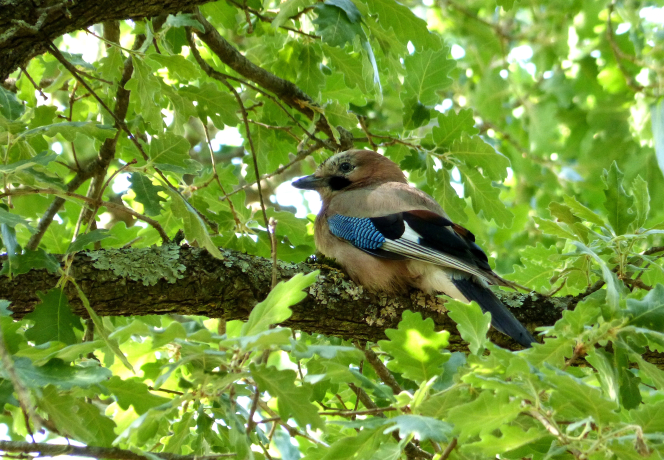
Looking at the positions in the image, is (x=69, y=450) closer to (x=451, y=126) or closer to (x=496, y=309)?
(x=496, y=309)

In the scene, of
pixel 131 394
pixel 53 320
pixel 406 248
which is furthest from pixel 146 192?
pixel 406 248

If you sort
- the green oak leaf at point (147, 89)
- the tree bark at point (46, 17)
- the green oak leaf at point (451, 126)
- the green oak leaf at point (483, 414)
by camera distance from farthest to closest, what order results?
1. the green oak leaf at point (451, 126)
2. the green oak leaf at point (147, 89)
3. the tree bark at point (46, 17)
4. the green oak leaf at point (483, 414)

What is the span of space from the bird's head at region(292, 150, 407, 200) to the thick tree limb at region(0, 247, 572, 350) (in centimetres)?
123

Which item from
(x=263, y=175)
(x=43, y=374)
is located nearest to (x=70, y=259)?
(x=43, y=374)

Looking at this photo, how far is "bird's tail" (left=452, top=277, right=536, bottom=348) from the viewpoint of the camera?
9.25 ft

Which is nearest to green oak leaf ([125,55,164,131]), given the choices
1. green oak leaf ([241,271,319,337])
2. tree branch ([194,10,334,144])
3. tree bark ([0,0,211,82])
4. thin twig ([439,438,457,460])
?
tree bark ([0,0,211,82])

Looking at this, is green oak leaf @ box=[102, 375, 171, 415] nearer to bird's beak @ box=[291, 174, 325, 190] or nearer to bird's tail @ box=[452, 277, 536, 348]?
bird's tail @ box=[452, 277, 536, 348]

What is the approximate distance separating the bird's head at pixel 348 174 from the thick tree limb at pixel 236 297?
1235 mm

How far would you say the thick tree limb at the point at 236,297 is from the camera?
257 cm

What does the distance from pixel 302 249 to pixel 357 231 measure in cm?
32

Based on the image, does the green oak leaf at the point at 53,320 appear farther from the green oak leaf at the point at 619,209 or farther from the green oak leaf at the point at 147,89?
the green oak leaf at the point at 619,209

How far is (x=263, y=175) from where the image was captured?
4.02 meters

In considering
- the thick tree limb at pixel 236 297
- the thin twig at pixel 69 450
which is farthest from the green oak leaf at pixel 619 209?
the thin twig at pixel 69 450

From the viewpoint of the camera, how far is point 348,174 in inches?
175
